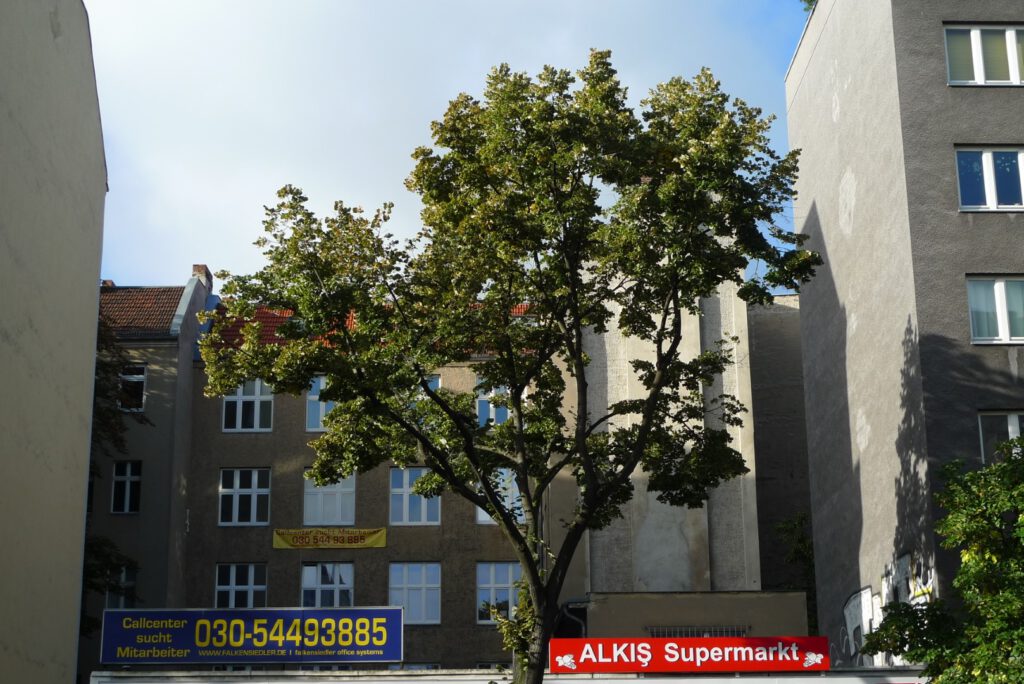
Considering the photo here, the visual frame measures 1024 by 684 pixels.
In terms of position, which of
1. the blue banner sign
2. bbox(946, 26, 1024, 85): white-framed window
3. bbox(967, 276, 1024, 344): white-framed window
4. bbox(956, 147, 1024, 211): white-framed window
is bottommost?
the blue banner sign

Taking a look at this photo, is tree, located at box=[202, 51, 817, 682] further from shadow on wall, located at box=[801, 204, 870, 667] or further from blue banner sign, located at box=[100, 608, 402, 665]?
shadow on wall, located at box=[801, 204, 870, 667]

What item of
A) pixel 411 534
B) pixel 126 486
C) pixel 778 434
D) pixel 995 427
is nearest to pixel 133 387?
pixel 126 486

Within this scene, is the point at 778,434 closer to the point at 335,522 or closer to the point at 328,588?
the point at 335,522

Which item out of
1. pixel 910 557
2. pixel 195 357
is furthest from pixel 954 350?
pixel 195 357

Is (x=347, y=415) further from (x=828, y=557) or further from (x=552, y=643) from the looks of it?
(x=828, y=557)

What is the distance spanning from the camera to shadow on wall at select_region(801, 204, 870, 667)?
111 ft

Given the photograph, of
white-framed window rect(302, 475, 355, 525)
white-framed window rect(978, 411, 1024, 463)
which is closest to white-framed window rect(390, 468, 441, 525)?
white-framed window rect(302, 475, 355, 525)

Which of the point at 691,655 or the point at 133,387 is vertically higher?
the point at 133,387

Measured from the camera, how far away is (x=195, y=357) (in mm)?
44969

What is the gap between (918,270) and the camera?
97.9 feet

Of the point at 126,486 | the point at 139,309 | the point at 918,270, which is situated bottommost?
the point at 126,486

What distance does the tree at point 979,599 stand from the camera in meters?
23.2

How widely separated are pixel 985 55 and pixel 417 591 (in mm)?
22149

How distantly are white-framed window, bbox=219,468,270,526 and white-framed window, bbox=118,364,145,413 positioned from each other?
3286 millimetres
